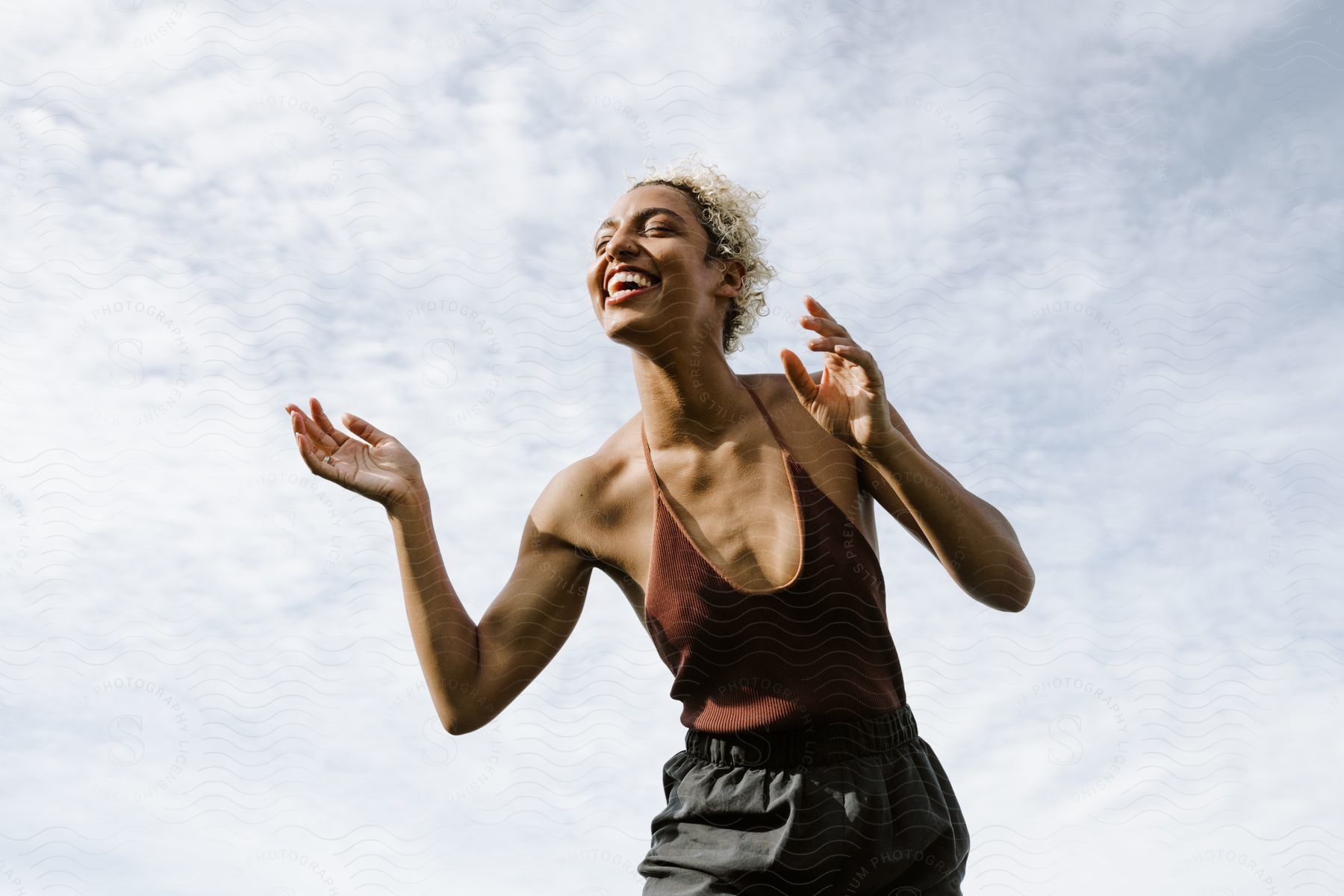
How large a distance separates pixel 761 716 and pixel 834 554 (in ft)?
1.40

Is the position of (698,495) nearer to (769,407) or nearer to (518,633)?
(769,407)

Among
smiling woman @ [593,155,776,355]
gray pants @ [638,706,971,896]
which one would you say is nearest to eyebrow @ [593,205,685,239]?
smiling woman @ [593,155,776,355]

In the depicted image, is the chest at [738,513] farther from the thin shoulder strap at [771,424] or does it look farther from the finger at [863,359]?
the finger at [863,359]

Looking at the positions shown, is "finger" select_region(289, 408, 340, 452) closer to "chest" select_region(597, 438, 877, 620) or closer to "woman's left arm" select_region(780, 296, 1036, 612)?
"chest" select_region(597, 438, 877, 620)

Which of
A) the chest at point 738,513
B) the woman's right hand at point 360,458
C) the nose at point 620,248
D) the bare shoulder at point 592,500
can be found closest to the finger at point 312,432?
the woman's right hand at point 360,458

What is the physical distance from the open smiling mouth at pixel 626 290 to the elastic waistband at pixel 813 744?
1.18 metres

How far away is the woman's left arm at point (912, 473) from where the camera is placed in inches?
107

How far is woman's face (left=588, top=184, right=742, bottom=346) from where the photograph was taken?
3.30 m

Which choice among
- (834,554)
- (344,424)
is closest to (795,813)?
(834,554)

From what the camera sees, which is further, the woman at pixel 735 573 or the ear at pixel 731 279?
the ear at pixel 731 279

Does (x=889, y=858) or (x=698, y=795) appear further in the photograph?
(x=698, y=795)

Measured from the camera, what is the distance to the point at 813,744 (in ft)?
9.46

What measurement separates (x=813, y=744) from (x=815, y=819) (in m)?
0.18

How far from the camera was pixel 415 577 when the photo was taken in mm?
3188
